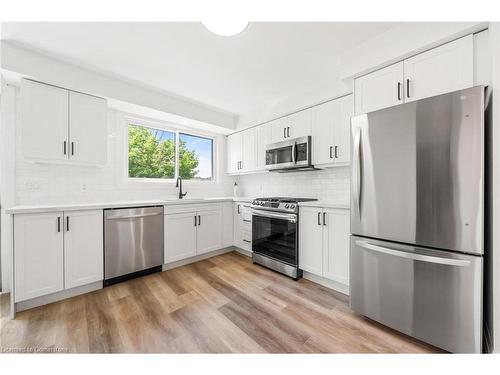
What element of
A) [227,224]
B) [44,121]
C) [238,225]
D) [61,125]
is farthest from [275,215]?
[44,121]

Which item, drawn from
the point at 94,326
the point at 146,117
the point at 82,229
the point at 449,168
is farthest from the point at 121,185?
the point at 449,168

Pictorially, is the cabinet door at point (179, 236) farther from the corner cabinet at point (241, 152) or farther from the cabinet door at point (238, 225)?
the corner cabinet at point (241, 152)

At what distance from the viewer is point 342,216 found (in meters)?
2.24

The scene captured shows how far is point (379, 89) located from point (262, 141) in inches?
74.8

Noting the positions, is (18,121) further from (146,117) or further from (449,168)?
(449,168)

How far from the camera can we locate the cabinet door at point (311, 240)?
2.43 metres

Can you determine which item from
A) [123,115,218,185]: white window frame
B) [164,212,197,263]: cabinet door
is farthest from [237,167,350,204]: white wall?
[164,212,197,263]: cabinet door

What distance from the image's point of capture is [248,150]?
12.5 feet

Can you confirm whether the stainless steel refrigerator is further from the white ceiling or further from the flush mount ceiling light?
the flush mount ceiling light

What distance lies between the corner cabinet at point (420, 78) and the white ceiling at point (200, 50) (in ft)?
1.21

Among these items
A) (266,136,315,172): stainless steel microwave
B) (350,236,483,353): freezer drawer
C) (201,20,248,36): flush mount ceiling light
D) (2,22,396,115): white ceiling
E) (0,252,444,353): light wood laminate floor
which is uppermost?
(2,22,396,115): white ceiling

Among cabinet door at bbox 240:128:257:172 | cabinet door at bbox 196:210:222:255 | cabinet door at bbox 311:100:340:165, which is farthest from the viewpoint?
cabinet door at bbox 240:128:257:172

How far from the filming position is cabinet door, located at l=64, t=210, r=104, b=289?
84.2 inches
